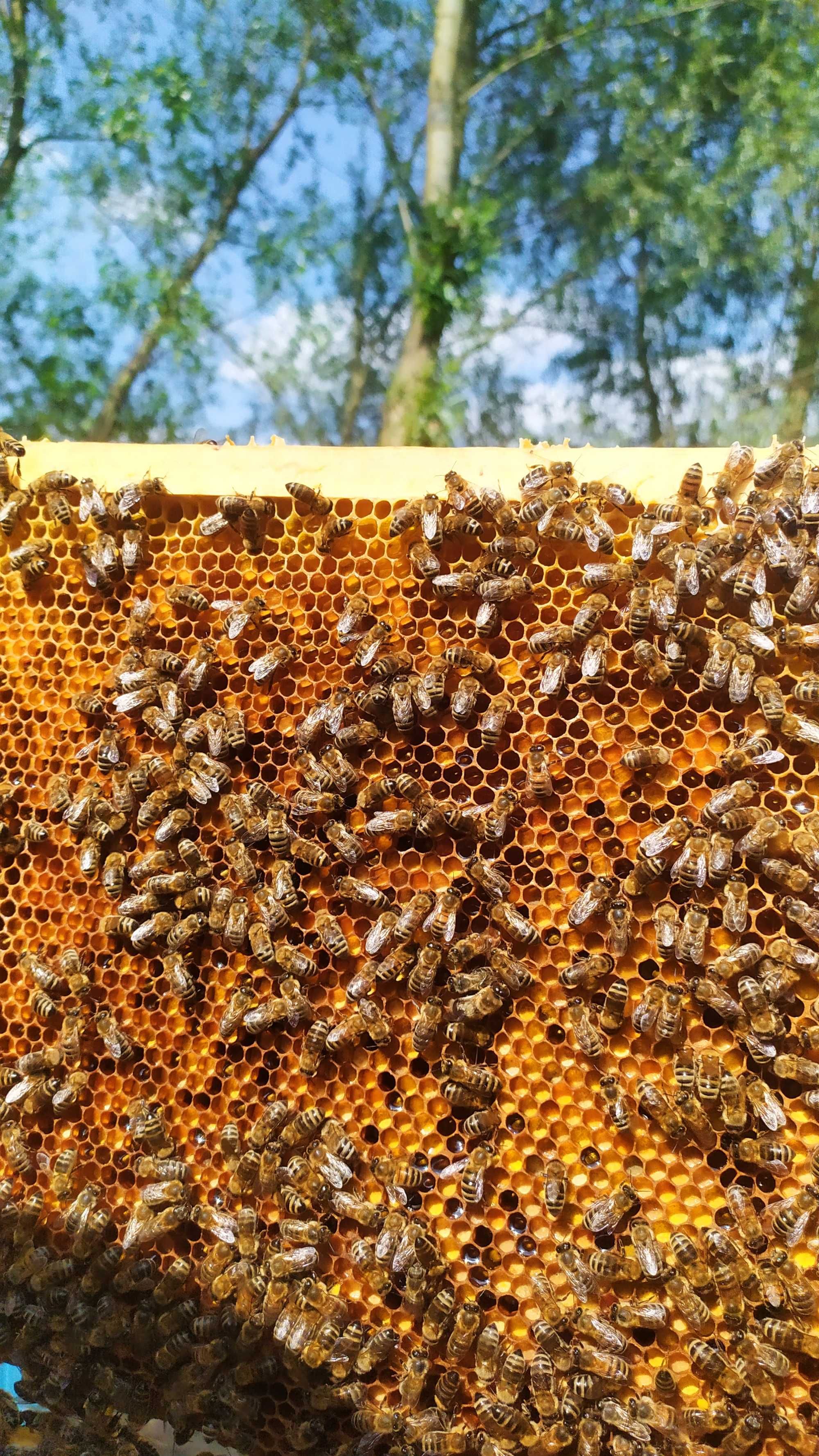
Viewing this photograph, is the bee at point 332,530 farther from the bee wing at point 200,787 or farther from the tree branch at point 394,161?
the tree branch at point 394,161

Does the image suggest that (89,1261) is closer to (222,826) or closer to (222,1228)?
(222,1228)

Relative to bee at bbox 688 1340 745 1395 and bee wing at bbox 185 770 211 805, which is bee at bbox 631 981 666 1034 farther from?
bee wing at bbox 185 770 211 805

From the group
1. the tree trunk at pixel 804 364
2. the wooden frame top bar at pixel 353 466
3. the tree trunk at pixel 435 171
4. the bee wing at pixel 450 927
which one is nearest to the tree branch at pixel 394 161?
the tree trunk at pixel 435 171

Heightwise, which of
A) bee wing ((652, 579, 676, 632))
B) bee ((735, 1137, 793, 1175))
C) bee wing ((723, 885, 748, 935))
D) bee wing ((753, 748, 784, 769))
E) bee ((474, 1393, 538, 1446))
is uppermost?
bee wing ((652, 579, 676, 632))

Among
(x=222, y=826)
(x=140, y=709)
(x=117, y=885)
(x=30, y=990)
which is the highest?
(x=140, y=709)

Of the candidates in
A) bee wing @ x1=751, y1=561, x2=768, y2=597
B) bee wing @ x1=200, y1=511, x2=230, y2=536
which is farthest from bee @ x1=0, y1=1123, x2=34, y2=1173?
bee wing @ x1=751, y1=561, x2=768, y2=597

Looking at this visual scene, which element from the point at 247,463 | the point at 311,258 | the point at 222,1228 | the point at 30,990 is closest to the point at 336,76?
the point at 311,258

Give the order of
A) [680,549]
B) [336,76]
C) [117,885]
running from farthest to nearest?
1. [336,76]
2. [117,885]
3. [680,549]
